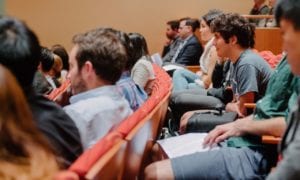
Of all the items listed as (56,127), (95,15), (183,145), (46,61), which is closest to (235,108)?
(183,145)

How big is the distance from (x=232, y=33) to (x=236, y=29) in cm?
3

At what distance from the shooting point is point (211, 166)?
2.17 metres

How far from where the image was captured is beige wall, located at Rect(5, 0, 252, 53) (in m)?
8.41

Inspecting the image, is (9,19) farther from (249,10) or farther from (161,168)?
(249,10)

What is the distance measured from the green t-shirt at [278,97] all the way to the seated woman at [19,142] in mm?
1201

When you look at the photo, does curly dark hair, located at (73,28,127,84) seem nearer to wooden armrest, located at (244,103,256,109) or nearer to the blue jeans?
wooden armrest, located at (244,103,256,109)

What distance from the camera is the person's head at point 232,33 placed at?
3215 mm

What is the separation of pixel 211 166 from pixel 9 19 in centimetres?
106

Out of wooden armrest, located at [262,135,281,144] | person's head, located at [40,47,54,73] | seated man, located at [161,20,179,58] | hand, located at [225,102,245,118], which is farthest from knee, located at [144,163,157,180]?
seated man, located at [161,20,179,58]

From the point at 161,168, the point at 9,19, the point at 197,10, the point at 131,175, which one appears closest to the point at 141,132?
the point at 131,175

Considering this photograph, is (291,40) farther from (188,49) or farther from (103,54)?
(188,49)

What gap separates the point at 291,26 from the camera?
59.9 inches

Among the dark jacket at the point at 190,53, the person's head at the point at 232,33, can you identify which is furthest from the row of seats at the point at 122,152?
the dark jacket at the point at 190,53

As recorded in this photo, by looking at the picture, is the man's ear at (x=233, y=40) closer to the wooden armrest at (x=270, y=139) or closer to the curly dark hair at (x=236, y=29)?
the curly dark hair at (x=236, y=29)
